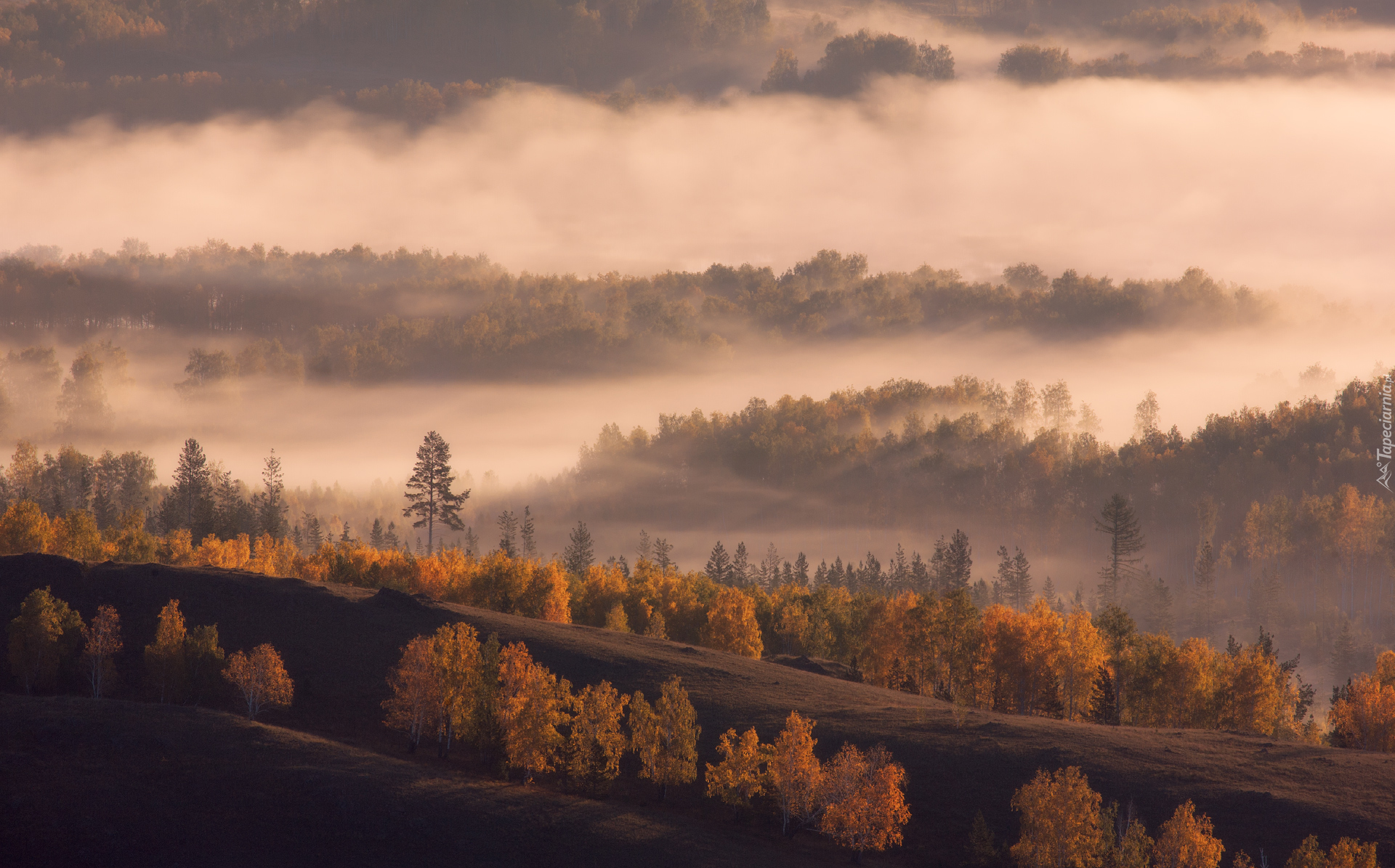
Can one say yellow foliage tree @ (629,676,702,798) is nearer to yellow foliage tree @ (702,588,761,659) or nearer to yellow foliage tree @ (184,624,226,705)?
yellow foliage tree @ (184,624,226,705)

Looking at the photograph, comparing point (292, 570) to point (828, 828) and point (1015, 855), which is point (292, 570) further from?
point (1015, 855)

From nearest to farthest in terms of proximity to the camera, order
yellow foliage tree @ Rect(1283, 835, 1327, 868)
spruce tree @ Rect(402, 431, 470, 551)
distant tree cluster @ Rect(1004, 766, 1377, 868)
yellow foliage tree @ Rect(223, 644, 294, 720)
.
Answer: yellow foliage tree @ Rect(1283, 835, 1327, 868) < distant tree cluster @ Rect(1004, 766, 1377, 868) < yellow foliage tree @ Rect(223, 644, 294, 720) < spruce tree @ Rect(402, 431, 470, 551)

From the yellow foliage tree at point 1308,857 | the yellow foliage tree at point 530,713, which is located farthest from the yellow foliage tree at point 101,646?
the yellow foliage tree at point 1308,857

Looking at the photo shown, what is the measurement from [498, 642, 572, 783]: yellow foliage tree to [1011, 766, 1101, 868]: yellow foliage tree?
3641 centimetres

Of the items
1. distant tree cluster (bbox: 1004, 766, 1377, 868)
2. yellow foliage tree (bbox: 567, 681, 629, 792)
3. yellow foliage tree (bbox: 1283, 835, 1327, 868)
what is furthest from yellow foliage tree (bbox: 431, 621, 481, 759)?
yellow foliage tree (bbox: 1283, 835, 1327, 868)

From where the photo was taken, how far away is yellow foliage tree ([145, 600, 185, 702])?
96.2 meters

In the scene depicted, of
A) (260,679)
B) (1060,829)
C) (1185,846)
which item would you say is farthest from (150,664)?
(1185,846)

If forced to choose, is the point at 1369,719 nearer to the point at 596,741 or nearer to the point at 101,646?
the point at 596,741

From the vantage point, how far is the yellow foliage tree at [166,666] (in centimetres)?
9625

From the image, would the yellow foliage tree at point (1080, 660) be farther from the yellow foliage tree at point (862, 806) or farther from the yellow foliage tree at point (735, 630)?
the yellow foliage tree at point (862, 806)

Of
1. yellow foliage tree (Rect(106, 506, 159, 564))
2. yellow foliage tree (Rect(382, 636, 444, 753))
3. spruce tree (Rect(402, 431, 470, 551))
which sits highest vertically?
spruce tree (Rect(402, 431, 470, 551))

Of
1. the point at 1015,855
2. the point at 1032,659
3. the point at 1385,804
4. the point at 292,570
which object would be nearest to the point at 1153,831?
the point at 1015,855

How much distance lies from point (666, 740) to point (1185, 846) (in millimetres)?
38876

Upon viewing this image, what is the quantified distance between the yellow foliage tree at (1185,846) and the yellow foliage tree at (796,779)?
2409 centimetres
